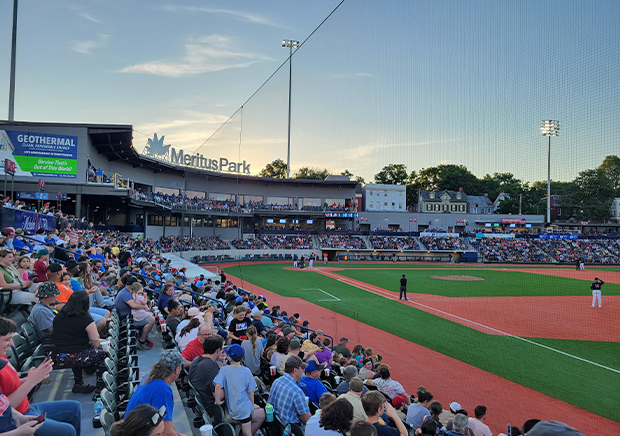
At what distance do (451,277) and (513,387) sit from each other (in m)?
28.8

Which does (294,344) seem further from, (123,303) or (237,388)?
(123,303)

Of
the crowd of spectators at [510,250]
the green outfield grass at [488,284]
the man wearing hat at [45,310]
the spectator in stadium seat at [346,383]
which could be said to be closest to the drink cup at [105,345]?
the man wearing hat at [45,310]

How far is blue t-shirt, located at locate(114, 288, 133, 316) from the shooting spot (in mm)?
8125

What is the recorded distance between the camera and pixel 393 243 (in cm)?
6025

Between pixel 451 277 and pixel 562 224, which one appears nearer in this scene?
pixel 451 277

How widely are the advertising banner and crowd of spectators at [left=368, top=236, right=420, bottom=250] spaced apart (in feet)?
136

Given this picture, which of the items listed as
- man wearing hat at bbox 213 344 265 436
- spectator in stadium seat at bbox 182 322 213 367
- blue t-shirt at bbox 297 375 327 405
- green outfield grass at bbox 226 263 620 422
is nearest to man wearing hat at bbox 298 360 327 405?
blue t-shirt at bbox 297 375 327 405

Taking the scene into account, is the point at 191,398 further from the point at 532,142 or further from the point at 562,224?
the point at 562,224

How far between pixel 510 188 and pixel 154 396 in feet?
314

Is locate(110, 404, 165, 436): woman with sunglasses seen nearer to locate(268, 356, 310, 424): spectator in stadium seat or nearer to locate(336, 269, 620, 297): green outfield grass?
locate(268, 356, 310, 424): spectator in stadium seat


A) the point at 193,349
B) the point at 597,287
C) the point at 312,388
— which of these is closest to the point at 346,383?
the point at 312,388

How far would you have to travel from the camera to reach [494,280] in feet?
124

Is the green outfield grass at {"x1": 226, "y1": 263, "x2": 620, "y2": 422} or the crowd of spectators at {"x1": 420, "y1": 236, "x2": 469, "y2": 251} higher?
the crowd of spectators at {"x1": 420, "y1": 236, "x2": 469, "y2": 251}

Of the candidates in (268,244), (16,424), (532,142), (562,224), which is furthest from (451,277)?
(562,224)
